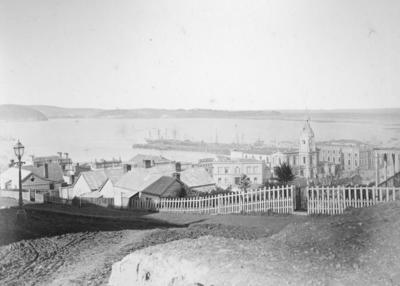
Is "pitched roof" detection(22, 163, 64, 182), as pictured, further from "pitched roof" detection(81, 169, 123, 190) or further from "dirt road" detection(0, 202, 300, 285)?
"dirt road" detection(0, 202, 300, 285)

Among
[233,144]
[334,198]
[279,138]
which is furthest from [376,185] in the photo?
Answer: [233,144]

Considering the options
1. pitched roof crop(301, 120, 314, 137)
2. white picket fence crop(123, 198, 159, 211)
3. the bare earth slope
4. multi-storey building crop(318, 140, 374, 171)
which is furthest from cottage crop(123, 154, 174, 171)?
multi-storey building crop(318, 140, 374, 171)

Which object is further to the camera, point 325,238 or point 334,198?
point 334,198

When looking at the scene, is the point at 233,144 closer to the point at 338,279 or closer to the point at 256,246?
the point at 256,246

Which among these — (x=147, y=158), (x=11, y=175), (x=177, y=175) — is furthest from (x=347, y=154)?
(x=11, y=175)

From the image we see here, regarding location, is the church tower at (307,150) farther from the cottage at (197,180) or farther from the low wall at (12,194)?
the low wall at (12,194)
